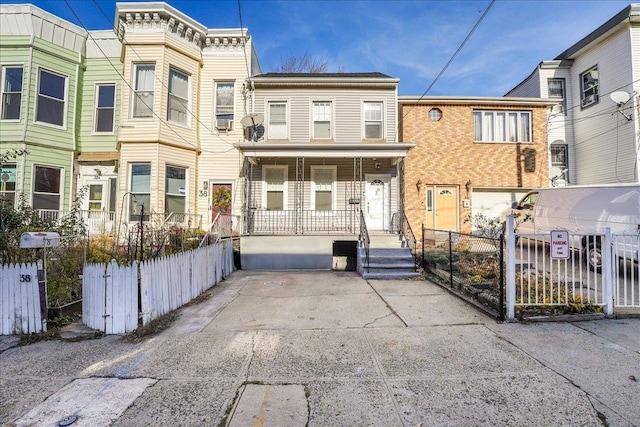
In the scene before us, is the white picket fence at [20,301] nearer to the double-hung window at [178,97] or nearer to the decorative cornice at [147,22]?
the double-hung window at [178,97]

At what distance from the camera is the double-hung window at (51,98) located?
10.6 meters

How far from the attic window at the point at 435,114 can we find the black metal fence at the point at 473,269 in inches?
259

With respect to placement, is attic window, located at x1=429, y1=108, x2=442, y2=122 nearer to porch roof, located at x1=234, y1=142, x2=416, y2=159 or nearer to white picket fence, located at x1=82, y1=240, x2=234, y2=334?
porch roof, located at x1=234, y1=142, x2=416, y2=159

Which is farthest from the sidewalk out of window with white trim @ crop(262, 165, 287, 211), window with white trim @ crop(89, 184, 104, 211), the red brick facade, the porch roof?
window with white trim @ crop(89, 184, 104, 211)

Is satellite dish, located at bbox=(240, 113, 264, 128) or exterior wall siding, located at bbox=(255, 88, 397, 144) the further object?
exterior wall siding, located at bbox=(255, 88, 397, 144)

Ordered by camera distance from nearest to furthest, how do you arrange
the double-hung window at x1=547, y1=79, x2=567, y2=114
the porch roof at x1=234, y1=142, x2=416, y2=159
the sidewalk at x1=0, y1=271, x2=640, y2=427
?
1. the sidewalk at x1=0, y1=271, x2=640, y2=427
2. the porch roof at x1=234, y1=142, x2=416, y2=159
3. the double-hung window at x1=547, y1=79, x2=567, y2=114

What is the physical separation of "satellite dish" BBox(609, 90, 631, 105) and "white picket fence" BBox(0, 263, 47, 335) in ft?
58.5

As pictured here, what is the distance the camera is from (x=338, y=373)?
310cm

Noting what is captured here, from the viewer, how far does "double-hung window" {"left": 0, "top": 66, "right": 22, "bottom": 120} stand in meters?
10.3

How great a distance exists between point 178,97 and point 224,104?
5.39ft

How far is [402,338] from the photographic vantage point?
13.0ft

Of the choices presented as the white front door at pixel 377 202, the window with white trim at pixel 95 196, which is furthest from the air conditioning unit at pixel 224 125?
the white front door at pixel 377 202

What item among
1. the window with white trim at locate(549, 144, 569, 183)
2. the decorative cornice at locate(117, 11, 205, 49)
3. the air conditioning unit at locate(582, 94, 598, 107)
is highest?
the decorative cornice at locate(117, 11, 205, 49)

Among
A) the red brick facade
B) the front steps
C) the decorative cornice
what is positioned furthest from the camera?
the red brick facade
